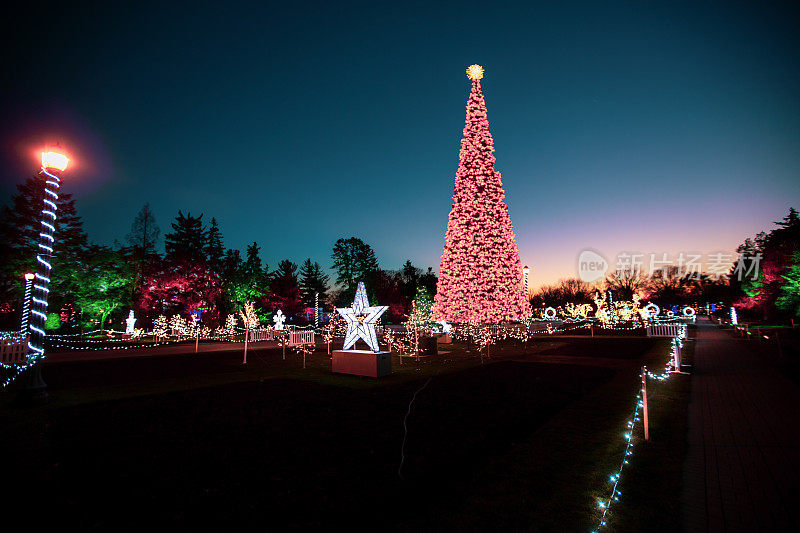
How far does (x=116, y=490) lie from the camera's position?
12.3ft

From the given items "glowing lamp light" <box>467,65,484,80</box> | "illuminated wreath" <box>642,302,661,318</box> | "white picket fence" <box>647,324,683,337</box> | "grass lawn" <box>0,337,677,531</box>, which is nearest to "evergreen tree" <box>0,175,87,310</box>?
"grass lawn" <box>0,337,677,531</box>

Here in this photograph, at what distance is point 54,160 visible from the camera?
314 inches

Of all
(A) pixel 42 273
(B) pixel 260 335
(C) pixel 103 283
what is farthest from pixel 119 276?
(A) pixel 42 273

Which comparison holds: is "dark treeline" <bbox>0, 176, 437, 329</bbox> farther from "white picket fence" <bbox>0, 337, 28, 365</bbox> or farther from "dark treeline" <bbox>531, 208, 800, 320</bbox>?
"dark treeline" <bbox>531, 208, 800, 320</bbox>

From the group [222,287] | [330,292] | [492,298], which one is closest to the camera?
[492,298]

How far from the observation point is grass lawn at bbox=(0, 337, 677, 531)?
332cm

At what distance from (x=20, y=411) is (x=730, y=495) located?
11.5m

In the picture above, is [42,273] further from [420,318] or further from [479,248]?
[479,248]

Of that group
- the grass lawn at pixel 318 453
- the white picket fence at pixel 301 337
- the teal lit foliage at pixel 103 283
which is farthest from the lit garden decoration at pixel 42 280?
the teal lit foliage at pixel 103 283

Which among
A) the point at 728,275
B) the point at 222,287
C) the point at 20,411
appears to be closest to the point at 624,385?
the point at 20,411

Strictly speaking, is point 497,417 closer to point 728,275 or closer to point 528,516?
point 528,516

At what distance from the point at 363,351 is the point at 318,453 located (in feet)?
21.5

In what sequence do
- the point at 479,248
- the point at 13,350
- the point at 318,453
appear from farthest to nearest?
the point at 479,248 < the point at 13,350 < the point at 318,453

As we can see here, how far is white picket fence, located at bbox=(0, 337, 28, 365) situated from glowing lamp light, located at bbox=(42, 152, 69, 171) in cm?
804
